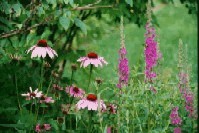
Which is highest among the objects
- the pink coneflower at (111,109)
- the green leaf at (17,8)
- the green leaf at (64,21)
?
the green leaf at (17,8)

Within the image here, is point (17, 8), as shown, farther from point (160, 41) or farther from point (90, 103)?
point (160, 41)

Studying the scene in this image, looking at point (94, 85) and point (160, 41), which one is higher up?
point (160, 41)

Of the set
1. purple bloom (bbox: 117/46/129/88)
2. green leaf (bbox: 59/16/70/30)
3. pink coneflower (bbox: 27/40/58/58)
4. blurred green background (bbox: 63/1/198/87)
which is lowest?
purple bloom (bbox: 117/46/129/88)

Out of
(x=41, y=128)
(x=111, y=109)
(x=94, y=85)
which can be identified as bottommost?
(x=41, y=128)

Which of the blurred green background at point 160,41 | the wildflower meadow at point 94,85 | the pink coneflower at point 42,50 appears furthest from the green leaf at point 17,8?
the blurred green background at point 160,41

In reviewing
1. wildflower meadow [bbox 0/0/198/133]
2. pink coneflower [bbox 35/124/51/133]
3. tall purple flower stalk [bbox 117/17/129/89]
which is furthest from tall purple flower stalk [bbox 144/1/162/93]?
pink coneflower [bbox 35/124/51/133]

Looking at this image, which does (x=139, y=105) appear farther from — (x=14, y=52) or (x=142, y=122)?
(x=14, y=52)

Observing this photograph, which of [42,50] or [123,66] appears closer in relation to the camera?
[123,66]

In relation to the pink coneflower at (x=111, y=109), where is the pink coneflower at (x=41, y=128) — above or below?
below

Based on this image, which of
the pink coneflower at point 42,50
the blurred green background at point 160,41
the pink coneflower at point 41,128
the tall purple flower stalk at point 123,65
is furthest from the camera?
the blurred green background at point 160,41

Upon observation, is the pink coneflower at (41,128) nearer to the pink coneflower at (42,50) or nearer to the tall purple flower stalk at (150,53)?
the pink coneflower at (42,50)

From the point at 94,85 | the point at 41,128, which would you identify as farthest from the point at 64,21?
the point at 41,128

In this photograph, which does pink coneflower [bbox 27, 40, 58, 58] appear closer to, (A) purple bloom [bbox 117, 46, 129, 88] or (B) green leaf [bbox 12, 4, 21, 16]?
(B) green leaf [bbox 12, 4, 21, 16]

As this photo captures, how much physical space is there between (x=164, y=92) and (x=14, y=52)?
117cm
